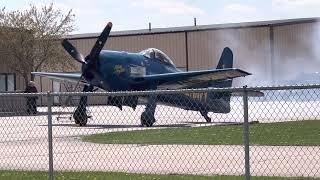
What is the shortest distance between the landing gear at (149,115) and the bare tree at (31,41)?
21685 mm

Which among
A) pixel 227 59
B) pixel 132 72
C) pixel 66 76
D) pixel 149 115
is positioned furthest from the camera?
pixel 66 76

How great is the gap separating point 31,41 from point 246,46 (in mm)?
16206

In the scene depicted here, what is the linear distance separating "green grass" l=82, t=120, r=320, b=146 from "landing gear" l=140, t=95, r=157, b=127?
2044 millimetres

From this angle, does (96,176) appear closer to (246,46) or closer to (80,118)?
(80,118)

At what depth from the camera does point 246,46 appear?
163 ft

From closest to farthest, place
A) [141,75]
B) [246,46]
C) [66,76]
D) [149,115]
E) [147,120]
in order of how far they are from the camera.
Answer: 1. [147,120]
2. [149,115]
3. [141,75]
4. [66,76]
5. [246,46]

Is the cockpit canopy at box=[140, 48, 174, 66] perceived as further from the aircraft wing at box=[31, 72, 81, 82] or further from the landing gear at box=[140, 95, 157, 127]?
the landing gear at box=[140, 95, 157, 127]

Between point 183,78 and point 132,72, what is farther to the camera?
point 132,72

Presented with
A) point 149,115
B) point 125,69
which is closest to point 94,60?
point 125,69

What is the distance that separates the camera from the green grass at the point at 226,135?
16297mm

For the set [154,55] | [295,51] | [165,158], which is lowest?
[165,158]

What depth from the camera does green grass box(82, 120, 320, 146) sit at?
53.5 ft

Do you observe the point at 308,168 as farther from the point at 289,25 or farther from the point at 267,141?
the point at 289,25

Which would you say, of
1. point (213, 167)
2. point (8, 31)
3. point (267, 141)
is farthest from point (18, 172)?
point (8, 31)
